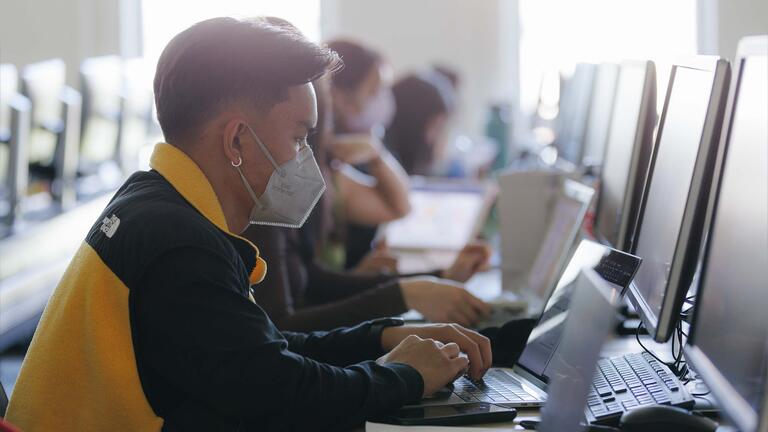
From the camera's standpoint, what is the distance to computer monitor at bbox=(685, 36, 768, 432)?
3.08ft

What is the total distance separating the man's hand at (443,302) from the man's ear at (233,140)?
65 centimetres

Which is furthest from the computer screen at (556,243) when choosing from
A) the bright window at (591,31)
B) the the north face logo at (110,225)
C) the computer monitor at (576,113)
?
the bright window at (591,31)

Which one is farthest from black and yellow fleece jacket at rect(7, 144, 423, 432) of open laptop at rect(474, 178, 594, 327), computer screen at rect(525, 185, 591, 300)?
computer screen at rect(525, 185, 591, 300)

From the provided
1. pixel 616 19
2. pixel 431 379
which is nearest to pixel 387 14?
pixel 616 19

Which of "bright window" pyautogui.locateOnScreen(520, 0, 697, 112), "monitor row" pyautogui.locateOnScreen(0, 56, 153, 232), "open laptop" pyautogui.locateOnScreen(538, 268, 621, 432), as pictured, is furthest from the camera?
"bright window" pyautogui.locateOnScreen(520, 0, 697, 112)

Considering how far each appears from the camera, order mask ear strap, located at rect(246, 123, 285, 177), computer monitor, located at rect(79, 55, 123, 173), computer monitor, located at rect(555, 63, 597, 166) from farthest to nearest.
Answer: computer monitor, located at rect(79, 55, 123, 173)
computer monitor, located at rect(555, 63, 597, 166)
mask ear strap, located at rect(246, 123, 285, 177)

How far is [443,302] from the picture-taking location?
6.12 ft

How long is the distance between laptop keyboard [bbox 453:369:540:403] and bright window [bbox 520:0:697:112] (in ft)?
14.6

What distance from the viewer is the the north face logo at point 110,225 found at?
121cm

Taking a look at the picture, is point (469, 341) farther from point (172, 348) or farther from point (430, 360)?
point (172, 348)

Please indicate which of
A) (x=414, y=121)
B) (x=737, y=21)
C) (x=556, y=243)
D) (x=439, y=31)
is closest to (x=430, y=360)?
(x=556, y=243)

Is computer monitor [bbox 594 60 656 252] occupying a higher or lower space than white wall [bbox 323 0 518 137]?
higher

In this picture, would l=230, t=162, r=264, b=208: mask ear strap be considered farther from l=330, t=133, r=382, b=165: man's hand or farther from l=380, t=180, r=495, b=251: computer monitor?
l=380, t=180, r=495, b=251: computer monitor

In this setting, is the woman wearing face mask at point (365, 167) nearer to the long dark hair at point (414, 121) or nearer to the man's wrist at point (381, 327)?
the long dark hair at point (414, 121)
